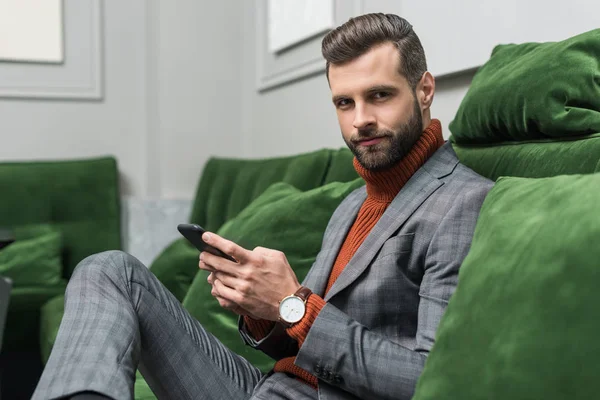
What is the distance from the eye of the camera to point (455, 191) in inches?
44.6

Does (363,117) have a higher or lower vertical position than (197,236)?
higher

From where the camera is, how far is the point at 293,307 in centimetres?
109

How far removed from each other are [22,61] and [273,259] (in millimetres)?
2536

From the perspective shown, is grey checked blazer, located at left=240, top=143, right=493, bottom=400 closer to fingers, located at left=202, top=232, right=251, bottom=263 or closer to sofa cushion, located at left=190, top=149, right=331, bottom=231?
fingers, located at left=202, top=232, right=251, bottom=263

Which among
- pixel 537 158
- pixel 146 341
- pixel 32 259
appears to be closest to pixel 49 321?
pixel 32 259

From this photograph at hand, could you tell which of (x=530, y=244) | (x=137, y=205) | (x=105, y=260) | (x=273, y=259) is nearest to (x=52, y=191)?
(x=137, y=205)

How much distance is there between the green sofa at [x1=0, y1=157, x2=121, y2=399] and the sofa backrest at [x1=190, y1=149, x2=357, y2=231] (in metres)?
0.39

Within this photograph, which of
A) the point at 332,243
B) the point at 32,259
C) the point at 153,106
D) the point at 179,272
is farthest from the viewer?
the point at 153,106

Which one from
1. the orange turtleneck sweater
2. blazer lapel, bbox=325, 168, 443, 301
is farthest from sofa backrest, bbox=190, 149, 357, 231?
blazer lapel, bbox=325, 168, 443, 301

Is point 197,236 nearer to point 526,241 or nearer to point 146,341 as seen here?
point 146,341

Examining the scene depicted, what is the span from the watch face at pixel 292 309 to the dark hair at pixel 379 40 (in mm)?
433

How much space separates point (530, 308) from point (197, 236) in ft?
1.78

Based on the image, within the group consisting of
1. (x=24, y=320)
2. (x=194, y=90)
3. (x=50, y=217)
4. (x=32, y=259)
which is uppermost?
(x=194, y=90)

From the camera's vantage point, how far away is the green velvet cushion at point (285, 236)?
1.65 metres
